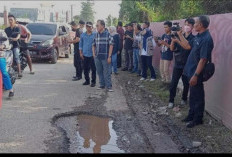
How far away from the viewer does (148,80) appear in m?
10.3

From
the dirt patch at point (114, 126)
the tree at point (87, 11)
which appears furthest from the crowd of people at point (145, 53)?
the tree at point (87, 11)

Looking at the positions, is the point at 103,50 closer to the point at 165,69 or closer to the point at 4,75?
the point at 165,69

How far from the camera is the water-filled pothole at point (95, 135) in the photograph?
467 cm

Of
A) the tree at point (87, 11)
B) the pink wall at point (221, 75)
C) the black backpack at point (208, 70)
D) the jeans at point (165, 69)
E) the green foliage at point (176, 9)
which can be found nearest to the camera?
the black backpack at point (208, 70)

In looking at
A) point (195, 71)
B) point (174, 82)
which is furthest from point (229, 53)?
point (174, 82)

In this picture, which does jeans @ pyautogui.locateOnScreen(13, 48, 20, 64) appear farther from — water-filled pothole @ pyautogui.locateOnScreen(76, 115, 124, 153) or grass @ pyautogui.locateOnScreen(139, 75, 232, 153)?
grass @ pyautogui.locateOnScreen(139, 75, 232, 153)

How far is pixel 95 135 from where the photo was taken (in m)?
5.32

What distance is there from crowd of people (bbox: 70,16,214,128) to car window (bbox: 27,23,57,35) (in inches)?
133

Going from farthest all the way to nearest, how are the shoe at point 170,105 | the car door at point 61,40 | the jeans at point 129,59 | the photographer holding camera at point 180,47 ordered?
the car door at point 61,40 < the jeans at point 129,59 < the shoe at point 170,105 < the photographer holding camera at point 180,47

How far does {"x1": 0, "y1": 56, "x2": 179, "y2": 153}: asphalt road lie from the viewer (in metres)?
4.69

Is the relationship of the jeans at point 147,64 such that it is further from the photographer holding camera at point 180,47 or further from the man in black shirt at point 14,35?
the man in black shirt at point 14,35

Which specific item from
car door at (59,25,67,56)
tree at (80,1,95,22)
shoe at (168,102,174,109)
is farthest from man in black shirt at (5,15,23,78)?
tree at (80,1,95,22)

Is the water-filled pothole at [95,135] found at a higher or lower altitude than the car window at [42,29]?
lower

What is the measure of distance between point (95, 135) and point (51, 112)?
148 centimetres
